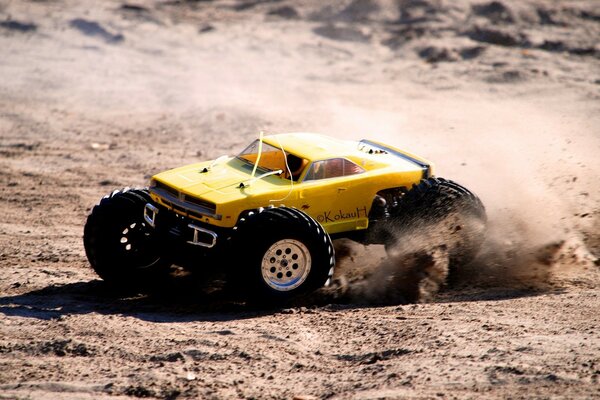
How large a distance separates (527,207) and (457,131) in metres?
5.20

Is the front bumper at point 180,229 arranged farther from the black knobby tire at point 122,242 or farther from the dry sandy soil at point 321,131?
the dry sandy soil at point 321,131

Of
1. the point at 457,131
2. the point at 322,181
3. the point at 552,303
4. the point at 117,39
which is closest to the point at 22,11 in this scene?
the point at 117,39

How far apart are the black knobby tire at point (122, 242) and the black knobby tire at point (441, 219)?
2.57 m

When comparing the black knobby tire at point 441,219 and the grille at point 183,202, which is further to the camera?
the black knobby tire at point 441,219

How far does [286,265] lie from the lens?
9211mm

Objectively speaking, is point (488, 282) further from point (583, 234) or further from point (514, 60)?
point (514, 60)

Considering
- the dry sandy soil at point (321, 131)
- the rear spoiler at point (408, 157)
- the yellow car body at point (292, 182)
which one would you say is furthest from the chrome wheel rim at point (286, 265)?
the rear spoiler at point (408, 157)

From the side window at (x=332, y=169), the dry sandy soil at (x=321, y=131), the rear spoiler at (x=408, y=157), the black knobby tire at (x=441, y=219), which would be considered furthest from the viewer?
the rear spoiler at (x=408, y=157)

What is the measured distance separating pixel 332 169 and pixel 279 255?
1.25m

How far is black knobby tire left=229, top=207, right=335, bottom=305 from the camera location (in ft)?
29.3

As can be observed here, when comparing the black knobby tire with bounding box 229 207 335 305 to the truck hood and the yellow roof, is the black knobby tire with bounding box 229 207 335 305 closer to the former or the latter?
the truck hood

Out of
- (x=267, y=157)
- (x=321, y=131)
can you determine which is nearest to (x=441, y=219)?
(x=267, y=157)

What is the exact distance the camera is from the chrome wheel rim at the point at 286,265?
29.8ft

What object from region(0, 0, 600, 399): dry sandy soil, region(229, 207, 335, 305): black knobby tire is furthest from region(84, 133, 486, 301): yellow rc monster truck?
region(0, 0, 600, 399): dry sandy soil
